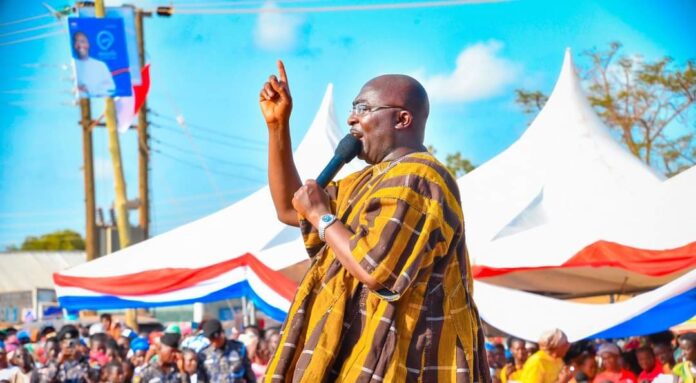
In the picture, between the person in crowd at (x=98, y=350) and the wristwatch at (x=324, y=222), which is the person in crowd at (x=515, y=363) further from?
the wristwatch at (x=324, y=222)

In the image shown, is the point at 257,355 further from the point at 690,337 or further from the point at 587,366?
the point at 690,337

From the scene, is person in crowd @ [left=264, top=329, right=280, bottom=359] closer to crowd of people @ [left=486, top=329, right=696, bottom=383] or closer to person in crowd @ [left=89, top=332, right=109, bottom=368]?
person in crowd @ [left=89, top=332, right=109, bottom=368]

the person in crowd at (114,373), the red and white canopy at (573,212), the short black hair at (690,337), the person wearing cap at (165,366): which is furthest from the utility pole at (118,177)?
the short black hair at (690,337)

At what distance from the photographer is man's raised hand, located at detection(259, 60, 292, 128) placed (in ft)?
11.3

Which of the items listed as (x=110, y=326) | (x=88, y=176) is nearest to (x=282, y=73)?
(x=110, y=326)

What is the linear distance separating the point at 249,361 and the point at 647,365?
3.50 m

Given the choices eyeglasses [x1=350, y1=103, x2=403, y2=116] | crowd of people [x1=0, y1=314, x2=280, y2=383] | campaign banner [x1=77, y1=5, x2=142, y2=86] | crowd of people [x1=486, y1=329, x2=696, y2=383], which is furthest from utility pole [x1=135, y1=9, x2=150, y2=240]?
eyeglasses [x1=350, y1=103, x2=403, y2=116]

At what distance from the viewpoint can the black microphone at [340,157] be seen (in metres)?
3.20

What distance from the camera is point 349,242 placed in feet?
9.95

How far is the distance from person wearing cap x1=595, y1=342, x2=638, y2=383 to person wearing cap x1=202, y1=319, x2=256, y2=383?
3.11m

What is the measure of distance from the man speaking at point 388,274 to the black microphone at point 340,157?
2 cm

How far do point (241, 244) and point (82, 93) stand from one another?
7006 millimetres

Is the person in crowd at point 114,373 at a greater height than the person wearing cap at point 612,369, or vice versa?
the person in crowd at point 114,373

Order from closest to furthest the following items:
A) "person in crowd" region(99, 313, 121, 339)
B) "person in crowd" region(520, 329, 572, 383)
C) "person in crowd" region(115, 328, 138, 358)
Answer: "person in crowd" region(520, 329, 572, 383) < "person in crowd" region(115, 328, 138, 358) < "person in crowd" region(99, 313, 121, 339)
